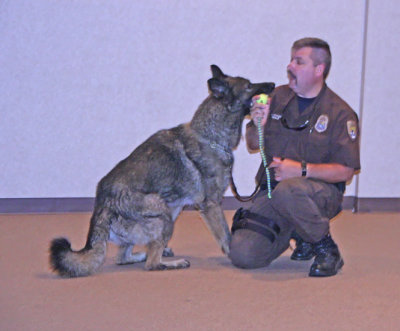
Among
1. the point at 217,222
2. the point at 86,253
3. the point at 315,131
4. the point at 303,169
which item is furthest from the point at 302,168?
the point at 86,253

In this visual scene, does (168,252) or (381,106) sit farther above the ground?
(381,106)

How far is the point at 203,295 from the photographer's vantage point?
2686mm

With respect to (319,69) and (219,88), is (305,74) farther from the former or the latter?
(219,88)

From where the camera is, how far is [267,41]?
5129 millimetres

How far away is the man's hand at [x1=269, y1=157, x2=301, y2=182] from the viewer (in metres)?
3.15

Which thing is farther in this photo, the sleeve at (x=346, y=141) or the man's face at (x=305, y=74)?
the man's face at (x=305, y=74)

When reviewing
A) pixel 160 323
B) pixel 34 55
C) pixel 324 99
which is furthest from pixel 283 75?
pixel 160 323

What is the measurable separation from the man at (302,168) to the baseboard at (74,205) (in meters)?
1.82

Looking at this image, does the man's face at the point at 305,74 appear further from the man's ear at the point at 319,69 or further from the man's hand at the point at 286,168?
the man's hand at the point at 286,168

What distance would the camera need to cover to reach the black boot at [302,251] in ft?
11.3

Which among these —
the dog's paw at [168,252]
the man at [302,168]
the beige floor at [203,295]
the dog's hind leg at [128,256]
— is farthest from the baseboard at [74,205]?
the man at [302,168]

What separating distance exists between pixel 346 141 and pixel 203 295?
4.05ft

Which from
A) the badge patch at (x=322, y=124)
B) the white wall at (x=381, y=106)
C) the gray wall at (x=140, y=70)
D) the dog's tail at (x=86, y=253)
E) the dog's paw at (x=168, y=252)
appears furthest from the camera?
the white wall at (x=381, y=106)

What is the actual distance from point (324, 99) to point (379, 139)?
2160mm
